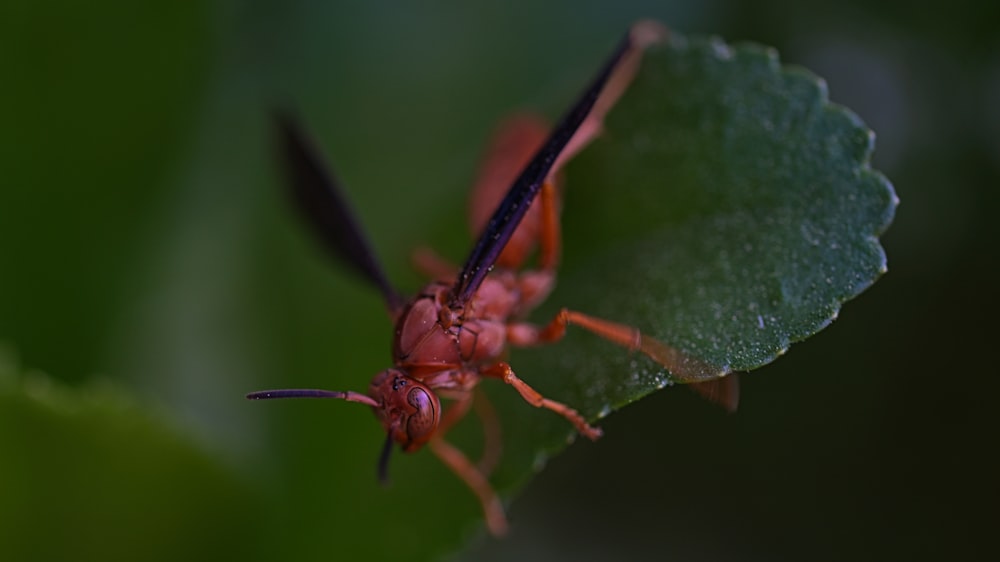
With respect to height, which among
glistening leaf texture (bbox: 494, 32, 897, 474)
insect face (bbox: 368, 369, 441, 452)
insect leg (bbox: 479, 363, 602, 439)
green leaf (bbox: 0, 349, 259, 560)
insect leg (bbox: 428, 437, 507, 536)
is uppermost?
glistening leaf texture (bbox: 494, 32, 897, 474)

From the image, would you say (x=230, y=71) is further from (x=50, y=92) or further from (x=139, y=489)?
(x=139, y=489)

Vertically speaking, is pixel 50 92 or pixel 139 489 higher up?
pixel 50 92

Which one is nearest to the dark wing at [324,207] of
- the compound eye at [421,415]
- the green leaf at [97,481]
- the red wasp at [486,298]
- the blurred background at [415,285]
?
the red wasp at [486,298]

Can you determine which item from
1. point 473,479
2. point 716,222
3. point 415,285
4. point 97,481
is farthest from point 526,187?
point 97,481

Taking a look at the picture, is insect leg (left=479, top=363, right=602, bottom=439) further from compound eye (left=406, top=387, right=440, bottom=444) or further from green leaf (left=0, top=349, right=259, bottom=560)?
green leaf (left=0, top=349, right=259, bottom=560)

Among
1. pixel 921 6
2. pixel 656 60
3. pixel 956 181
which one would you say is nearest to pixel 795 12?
pixel 921 6

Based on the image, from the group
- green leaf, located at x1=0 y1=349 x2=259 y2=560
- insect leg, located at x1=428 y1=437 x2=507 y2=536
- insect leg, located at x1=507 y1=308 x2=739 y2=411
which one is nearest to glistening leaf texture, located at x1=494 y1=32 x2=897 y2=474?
insect leg, located at x1=507 y1=308 x2=739 y2=411

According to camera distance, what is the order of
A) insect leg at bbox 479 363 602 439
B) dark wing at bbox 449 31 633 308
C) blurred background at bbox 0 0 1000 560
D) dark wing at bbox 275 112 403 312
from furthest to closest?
blurred background at bbox 0 0 1000 560 → dark wing at bbox 275 112 403 312 → dark wing at bbox 449 31 633 308 → insect leg at bbox 479 363 602 439

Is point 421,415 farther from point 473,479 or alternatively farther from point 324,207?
point 324,207
